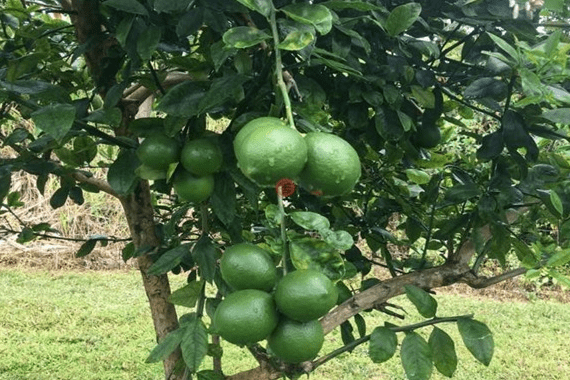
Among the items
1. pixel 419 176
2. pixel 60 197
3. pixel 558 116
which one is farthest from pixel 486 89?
pixel 60 197

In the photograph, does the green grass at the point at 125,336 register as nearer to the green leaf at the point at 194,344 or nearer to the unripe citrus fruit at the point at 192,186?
the green leaf at the point at 194,344

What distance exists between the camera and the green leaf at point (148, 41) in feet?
3.47

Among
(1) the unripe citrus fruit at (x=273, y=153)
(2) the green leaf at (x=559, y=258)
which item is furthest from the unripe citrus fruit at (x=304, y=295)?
(2) the green leaf at (x=559, y=258)

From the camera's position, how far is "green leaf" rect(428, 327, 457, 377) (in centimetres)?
138

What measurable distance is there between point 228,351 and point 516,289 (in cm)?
325

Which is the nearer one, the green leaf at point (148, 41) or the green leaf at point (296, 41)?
the green leaf at point (296, 41)

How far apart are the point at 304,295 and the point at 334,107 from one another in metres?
0.72

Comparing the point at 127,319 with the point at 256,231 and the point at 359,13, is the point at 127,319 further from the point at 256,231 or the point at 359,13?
the point at 359,13

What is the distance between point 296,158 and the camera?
0.68 m

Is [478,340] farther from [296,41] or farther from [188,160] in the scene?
[296,41]

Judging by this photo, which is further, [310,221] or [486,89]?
[486,89]

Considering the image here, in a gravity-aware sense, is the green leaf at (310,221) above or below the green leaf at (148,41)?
below

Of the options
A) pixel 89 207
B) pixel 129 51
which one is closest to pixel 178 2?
pixel 129 51

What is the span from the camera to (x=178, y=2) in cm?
95
